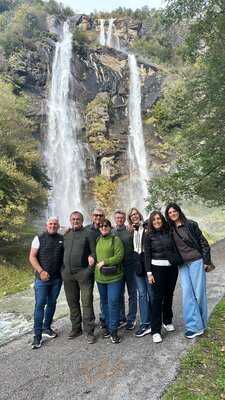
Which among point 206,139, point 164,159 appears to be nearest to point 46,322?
point 206,139

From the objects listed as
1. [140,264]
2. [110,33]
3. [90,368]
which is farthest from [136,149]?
[90,368]

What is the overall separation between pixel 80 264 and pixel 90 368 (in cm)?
166

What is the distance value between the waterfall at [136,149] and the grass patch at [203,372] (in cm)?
2796

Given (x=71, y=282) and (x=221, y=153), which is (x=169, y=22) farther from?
(x=71, y=282)

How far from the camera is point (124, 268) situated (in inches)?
275

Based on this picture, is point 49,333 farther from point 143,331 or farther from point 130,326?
point 143,331

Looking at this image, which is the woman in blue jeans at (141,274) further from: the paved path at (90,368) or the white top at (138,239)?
the paved path at (90,368)

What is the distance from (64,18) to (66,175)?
39.4 m

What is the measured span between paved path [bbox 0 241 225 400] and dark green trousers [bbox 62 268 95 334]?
37cm

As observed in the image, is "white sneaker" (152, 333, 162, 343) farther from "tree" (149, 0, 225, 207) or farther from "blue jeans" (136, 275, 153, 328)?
"tree" (149, 0, 225, 207)

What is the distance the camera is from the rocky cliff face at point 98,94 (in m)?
38.0

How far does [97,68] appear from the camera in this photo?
47594 mm

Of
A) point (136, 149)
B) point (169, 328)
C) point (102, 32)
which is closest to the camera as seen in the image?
point (169, 328)

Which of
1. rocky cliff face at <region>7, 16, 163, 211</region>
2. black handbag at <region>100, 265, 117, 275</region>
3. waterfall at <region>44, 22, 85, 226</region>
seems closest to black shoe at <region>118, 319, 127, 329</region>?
black handbag at <region>100, 265, 117, 275</region>
